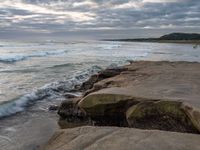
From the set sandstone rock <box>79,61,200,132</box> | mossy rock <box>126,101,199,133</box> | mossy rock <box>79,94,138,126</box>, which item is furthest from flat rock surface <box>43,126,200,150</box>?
mossy rock <box>79,94,138,126</box>

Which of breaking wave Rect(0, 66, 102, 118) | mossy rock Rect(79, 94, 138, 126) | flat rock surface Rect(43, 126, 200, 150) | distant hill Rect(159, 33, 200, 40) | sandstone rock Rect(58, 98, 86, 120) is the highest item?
flat rock surface Rect(43, 126, 200, 150)

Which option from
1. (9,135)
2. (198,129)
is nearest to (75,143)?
(198,129)

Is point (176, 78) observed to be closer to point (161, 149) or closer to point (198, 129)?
point (198, 129)

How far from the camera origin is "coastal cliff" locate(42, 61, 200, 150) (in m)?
4.49

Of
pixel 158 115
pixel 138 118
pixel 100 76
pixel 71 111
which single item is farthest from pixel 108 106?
pixel 100 76

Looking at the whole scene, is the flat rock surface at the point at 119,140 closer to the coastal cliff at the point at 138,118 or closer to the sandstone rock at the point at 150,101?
the coastal cliff at the point at 138,118

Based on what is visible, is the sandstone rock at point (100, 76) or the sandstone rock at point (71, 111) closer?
the sandstone rock at point (71, 111)

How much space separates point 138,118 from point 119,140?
1.76 metres

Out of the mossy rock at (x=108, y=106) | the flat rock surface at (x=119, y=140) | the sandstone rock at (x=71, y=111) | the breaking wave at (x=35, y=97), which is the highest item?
the flat rock surface at (x=119, y=140)

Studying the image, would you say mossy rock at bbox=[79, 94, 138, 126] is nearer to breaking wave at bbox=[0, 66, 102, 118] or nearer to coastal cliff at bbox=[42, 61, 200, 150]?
coastal cliff at bbox=[42, 61, 200, 150]

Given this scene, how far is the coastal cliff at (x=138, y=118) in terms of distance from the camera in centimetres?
449

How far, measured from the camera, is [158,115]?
618 cm

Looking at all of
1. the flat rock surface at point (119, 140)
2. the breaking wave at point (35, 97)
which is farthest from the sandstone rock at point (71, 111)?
the flat rock surface at point (119, 140)

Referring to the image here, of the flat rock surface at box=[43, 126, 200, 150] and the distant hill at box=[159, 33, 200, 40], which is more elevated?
the flat rock surface at box=[43, 126, 200, 150]
